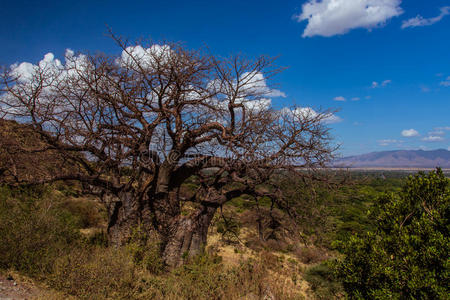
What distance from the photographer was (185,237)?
6695 mm

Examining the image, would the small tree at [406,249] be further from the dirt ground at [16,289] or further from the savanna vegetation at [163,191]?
the dirt ground at [16,289]

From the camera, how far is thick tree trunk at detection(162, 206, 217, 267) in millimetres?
6574

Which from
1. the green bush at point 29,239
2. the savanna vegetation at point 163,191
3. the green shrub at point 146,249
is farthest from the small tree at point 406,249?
the green bush at point 29,239

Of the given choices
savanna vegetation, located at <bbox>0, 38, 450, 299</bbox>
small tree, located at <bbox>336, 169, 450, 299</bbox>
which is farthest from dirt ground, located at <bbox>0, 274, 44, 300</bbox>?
small tree, located at <bbox>336, 169, 450, 299</bbox>

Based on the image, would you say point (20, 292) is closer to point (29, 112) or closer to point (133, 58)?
point (29, 112)

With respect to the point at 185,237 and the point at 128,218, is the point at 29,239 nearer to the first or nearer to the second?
the point at 128,218

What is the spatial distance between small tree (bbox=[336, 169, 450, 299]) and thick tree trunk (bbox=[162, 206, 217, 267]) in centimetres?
354

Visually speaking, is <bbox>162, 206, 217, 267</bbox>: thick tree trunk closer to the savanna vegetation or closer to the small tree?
the savanna vegetation

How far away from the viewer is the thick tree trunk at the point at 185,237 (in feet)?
21.6

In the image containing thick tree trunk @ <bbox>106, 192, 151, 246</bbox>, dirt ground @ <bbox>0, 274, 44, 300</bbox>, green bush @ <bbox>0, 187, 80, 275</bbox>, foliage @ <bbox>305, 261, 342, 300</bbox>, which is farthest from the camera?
foliage @ <bbox>305, 261, 342, 300</bbox>

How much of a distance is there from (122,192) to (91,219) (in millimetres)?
6689

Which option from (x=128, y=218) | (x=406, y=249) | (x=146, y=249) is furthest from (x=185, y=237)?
(x=406, y=249)

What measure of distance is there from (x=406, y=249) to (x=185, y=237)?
4.74 meters

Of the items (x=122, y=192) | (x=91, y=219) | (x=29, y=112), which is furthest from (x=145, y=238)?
(x=91, y=219)
